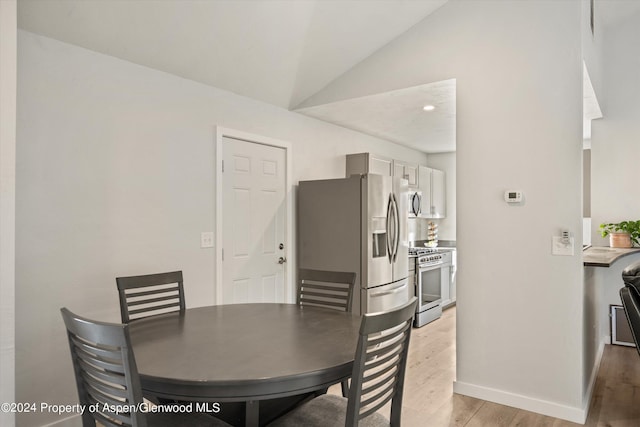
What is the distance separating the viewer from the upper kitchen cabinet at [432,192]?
6.09 metres

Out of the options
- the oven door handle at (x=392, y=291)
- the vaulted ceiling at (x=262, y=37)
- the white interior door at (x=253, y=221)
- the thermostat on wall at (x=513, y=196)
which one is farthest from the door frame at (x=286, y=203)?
the thermostat on wall at (x=513, y=196)

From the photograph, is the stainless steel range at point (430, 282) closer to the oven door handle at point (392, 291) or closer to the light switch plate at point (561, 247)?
the oven door handle at point (392, 291)

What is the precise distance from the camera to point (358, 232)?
12.4 feet

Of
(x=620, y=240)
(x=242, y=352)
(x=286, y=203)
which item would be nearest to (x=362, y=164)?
(x=286, y=203)

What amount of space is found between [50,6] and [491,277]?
3.20 m

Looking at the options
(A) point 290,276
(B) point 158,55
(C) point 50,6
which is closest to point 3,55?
(C) point 50,6

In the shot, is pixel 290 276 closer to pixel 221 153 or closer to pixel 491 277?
pixel 221 153

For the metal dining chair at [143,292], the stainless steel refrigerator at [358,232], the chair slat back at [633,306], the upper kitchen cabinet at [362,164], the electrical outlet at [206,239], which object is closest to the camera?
the chair slat back at [633,306]

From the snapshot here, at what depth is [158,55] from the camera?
2861 millimetres

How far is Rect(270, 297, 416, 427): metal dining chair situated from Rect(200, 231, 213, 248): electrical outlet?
6.03ft

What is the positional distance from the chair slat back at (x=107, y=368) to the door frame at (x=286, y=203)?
1926 mm

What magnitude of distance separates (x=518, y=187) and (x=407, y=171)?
2.85m

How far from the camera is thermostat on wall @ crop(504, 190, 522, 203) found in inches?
112

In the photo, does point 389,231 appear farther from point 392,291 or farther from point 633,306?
point 633,306
